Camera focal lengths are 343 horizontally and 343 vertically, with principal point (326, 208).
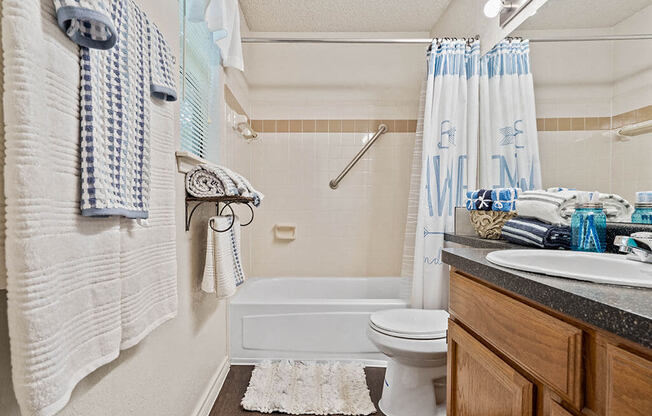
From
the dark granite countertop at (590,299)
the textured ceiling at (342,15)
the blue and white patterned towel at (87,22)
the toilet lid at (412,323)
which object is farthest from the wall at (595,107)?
the blue and white patterned towel at (87,22)

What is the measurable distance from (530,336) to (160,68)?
111 centimetres

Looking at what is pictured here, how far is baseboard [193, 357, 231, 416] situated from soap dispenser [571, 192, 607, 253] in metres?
1.63

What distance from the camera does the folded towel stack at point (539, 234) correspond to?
1.11m

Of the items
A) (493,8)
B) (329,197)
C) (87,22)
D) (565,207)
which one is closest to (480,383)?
(565,207)

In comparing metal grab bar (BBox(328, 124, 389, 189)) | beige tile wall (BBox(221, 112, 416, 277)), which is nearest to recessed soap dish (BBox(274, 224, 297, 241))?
beige tile wall (BBox(221, 112, 416, 277))

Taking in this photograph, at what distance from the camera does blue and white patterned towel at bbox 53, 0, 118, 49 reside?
55 centimetres

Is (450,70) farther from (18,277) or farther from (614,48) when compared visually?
(18,277)

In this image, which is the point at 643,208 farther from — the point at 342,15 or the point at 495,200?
the point at 342,15

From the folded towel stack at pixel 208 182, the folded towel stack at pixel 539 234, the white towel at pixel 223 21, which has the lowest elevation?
the folded towel stack at pixel 539 234

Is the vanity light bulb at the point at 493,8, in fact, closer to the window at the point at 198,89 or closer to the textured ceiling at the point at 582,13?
the textured ceiling at the point at 582,13

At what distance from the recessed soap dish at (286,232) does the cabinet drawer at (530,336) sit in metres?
2.00

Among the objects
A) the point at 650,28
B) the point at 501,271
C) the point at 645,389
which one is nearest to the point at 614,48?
the point at 650,28

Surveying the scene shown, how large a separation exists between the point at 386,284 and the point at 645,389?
2383mm

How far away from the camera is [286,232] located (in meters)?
2.84
